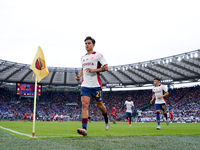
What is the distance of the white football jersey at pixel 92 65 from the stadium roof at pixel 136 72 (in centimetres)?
2617

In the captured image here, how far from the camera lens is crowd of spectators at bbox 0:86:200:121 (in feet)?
118

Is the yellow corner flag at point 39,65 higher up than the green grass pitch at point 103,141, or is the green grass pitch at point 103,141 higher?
the yellow corner flag at point 39,65

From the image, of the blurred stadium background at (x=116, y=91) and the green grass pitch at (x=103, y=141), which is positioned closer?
the green grass pitch at (x=103, y=141)

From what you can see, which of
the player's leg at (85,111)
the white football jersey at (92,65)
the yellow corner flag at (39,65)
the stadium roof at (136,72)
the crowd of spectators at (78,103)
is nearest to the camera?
the player's leg at (85,111)

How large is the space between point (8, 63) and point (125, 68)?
814 inches

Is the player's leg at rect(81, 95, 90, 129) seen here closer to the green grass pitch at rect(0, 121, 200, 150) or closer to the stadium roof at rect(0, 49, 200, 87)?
the green grass pitch at rect(0, 121, 200, 150)

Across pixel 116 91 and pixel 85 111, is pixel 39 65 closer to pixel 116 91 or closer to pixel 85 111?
pixel 85 111

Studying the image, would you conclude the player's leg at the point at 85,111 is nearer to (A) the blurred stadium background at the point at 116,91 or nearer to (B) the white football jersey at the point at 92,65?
(B) the white football jersey at the point at 92,65

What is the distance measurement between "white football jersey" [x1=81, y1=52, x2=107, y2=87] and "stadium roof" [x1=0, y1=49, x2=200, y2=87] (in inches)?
1030

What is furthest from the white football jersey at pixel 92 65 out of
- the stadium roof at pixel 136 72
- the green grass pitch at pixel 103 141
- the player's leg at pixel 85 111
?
the stadium roof at pixel 136 72

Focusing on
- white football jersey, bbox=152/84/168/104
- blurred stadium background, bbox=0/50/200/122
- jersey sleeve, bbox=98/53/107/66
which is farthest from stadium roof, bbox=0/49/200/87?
jersey sleeve, bbox=98/53/107/66

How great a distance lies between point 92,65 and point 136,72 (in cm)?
3393

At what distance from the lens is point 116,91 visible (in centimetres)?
5025

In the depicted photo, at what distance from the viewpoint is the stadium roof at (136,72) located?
31.3 meters
